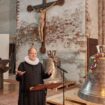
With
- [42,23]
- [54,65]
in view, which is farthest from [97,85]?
[42,23]

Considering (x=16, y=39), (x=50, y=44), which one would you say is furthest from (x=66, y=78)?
(x=16, y=39)

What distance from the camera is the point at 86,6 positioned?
7.13 m

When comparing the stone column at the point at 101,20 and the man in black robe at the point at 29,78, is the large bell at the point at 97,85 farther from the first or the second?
the stone column at the point at 101,20

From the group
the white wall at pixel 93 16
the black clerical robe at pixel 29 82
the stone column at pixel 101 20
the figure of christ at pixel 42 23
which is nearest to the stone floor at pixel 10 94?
the black clerical robe at pixel 29 82

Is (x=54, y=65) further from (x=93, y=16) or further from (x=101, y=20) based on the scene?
(x=101, y=20)

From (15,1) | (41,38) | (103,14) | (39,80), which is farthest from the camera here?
(15,1)

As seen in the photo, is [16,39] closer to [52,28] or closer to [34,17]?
[34,17]

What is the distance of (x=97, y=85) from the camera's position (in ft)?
12.5

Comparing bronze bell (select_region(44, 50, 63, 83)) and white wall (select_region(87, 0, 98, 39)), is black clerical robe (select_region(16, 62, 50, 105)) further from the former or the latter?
white wall (select_region(87, 0, 98, 39))

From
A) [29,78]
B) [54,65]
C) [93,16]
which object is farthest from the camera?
[93,16]

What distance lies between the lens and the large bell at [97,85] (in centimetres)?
371

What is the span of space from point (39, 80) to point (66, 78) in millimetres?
3921

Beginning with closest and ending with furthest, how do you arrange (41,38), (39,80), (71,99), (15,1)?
(39,80) < (71,99) < (41,38) < (15,1)

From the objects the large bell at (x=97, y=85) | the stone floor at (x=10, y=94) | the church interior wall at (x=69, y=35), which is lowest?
the stone floor at (x=10, y=94)
